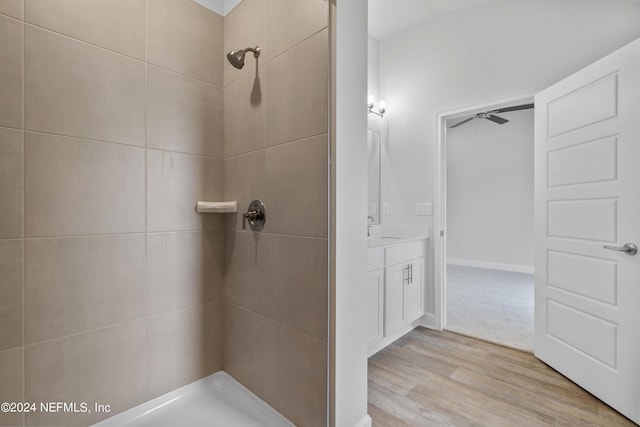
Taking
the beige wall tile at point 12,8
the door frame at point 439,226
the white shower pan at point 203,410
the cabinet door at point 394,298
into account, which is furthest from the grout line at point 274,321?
the door frame at point 439,226

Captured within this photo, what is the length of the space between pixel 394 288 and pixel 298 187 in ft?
4.63

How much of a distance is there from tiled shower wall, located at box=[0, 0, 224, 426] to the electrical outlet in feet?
6.33

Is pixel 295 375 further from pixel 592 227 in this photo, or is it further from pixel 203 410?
pixel 592 227

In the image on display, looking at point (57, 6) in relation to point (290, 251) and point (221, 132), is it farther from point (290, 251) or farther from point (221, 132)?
point (290, 251)

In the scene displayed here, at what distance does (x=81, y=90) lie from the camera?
1207 mm

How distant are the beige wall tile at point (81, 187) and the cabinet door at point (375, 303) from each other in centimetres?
145

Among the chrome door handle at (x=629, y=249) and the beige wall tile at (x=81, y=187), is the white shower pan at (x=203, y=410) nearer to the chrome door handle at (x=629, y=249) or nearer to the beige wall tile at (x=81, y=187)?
the beige wall tile at (x=81, y=187)

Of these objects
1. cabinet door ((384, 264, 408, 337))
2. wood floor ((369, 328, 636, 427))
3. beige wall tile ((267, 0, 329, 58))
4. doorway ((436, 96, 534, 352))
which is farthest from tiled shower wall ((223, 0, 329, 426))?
doorway ((436, 96, 534, 352))

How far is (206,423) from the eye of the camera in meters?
1.33

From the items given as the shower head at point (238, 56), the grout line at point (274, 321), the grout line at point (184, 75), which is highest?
the shower head at point (238, 56)

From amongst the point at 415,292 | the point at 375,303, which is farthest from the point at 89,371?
the point at 415,292

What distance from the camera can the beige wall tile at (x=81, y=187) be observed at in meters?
1.11

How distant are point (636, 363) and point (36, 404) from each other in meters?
2.77

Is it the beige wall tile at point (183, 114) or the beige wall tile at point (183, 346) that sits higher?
the beige wall tile at point (183, 114)
